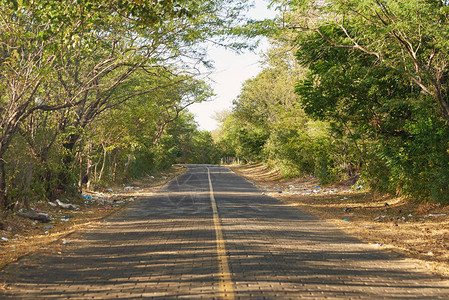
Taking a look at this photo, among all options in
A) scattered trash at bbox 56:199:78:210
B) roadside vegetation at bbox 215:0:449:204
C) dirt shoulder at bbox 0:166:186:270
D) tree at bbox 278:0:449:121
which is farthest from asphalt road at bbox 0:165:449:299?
tree at bbox 278:0:449:121

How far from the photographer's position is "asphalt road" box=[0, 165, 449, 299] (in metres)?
6.24

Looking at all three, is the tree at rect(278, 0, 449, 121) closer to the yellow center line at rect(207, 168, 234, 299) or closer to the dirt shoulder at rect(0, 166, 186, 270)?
the yellow center line at rect(207, 168, 234, 299)

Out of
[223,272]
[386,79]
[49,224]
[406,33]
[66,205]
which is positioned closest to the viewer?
[223,272]

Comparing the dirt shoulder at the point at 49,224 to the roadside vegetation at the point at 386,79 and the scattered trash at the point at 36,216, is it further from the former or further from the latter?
the roadside vegetation at the point at 386,79

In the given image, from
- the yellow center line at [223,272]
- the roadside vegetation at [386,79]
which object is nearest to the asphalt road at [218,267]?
the yellow center line at [223,272]

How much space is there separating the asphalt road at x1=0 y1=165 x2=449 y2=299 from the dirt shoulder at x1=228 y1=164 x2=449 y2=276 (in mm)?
630

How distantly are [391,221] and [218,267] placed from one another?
27.7 feet

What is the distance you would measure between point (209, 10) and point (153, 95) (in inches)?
393

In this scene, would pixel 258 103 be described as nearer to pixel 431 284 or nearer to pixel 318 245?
pixel 318 245

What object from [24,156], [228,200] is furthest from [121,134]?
[24,156]

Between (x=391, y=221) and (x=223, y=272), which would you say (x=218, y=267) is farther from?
(x=391, y=221)

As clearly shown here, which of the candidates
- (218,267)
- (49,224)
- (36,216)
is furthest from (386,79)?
(36,216)

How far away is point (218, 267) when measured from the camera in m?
7.52

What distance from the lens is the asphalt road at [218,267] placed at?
624cm
